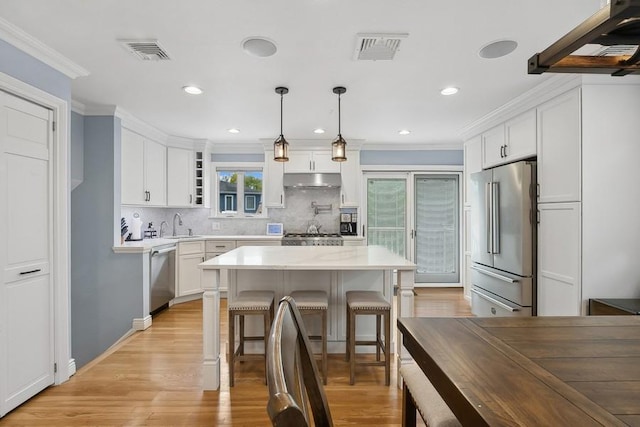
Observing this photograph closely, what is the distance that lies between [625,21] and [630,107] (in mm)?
2507

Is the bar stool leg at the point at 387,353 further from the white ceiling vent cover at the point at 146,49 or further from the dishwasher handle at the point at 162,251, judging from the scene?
the dishwasher handle at the point at 162,251

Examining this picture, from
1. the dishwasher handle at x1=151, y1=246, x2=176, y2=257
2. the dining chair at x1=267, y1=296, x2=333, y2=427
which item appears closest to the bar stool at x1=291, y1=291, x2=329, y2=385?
the dining chair at x1=267, y1=296, x2=333, y2=427

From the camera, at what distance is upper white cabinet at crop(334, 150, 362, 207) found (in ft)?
17.4

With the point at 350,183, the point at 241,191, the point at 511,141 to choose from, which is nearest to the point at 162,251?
the point at 241,191

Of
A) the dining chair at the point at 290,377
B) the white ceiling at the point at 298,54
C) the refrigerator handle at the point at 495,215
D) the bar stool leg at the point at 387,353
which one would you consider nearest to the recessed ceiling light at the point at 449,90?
the white ceiling at the point at 298,54

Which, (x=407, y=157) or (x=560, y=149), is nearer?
(x=560, y=149)

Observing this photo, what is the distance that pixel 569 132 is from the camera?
109 inches

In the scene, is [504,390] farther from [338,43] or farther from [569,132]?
[569,132]

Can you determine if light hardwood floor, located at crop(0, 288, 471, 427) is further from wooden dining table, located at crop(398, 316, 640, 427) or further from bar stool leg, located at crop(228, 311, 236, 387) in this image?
wooden dining table, located at crop(398, 316, 640, 427)

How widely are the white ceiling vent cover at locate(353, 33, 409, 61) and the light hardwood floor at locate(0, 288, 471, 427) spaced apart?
2375mm

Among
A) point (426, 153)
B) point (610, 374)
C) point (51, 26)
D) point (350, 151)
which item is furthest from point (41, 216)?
point (426, 153)

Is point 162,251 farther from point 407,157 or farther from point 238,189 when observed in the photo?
point 407,157

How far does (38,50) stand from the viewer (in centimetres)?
225

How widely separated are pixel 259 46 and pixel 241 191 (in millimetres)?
3479
